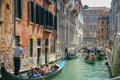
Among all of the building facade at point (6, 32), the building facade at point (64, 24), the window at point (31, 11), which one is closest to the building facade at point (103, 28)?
the building facade at point (64, 24)

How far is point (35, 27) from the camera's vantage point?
15789 millimetres

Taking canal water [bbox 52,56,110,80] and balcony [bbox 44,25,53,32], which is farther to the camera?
balcony [bbox 44,25,53,32]

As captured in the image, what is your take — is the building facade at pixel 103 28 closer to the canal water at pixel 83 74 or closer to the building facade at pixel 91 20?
the building facade at pixel 91 20

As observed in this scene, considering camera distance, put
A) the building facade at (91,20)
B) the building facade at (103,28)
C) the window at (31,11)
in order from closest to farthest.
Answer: the window at (31,11), the building facade at (103,28), the building facade at (91,20)

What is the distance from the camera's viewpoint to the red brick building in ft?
43.3

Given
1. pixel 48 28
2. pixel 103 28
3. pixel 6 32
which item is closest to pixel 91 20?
pixel 103 28

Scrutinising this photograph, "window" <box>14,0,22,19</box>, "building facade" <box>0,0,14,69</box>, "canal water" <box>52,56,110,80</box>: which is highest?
"window" <box>14,0,22,19</box>

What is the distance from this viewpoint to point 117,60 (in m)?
12.3

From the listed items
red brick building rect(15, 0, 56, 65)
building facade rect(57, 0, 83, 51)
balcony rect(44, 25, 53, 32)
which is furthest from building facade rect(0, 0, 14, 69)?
building facade rect(57, 0, 83, 51)

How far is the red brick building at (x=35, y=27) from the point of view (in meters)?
13.2

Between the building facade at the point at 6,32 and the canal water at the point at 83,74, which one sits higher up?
the building facade at the point at 6,32

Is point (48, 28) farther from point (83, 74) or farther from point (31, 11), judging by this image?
point (83, 74)

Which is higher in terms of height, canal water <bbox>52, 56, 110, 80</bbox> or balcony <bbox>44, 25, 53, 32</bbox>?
balcony <bbox>44, 25, 53, 32</bbox>

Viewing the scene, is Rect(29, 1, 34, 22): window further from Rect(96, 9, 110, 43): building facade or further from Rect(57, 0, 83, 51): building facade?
Rect(96, 9, 110, 43): building facade
